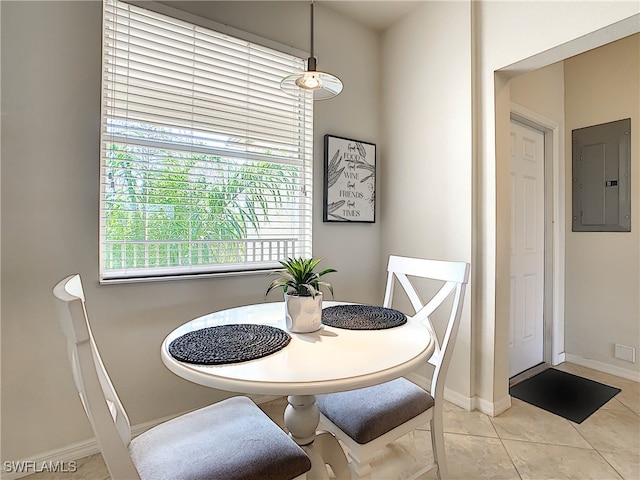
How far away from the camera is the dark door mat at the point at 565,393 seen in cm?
211

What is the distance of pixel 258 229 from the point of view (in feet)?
7.20

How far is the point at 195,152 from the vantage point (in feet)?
6.37

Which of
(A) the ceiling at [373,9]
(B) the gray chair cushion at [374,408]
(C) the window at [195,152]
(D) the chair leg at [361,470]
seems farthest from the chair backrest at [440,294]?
(A) the ceiling at [373,9]

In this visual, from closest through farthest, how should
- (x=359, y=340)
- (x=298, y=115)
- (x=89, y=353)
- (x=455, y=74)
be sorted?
(x=89, y=353), (x=359, y=340), (x=455, y=74), (x=298, y=115)

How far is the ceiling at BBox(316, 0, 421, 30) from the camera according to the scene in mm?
2396

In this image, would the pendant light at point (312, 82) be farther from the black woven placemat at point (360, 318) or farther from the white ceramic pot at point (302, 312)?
the black woven placemat at point (360, 318)

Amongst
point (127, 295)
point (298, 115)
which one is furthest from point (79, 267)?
point (298, 115)

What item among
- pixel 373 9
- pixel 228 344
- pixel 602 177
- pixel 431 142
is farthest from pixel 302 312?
pixel 602 177

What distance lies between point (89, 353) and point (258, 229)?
4.76ft

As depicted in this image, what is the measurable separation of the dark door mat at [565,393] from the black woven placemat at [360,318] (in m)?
1.52

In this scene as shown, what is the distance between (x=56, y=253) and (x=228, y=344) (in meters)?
1.10

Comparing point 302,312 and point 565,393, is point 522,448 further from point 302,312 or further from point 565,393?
point 302,312

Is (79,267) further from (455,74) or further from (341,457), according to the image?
(455,74)

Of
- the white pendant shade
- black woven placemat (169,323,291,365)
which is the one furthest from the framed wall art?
black woven placemat (169,323,291,365)
